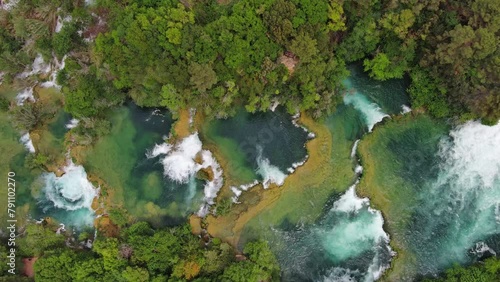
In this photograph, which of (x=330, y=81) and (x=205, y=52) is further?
(x=330, y=81)

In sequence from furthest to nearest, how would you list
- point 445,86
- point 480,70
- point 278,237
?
1. point 278,237
2. point 445,86
3. point 480,70

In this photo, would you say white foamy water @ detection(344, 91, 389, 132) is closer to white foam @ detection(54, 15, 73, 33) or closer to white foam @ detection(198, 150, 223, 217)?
white foam @ detection(198, 150, 223, 217)

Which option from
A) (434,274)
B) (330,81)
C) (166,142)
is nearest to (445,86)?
(330,81)

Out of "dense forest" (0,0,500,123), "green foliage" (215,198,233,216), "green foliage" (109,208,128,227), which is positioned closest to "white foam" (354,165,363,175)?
"dense forest" (0,0,500,123)

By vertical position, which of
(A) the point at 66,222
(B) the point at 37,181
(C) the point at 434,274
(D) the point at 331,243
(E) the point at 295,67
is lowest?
(C) the point at 434,274

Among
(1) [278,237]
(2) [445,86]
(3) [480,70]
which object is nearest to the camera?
(3) [480,70]

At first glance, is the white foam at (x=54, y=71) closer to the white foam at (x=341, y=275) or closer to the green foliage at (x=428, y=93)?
the white foam at (x=341, y=275)

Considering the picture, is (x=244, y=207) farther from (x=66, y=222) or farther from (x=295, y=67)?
(x=66, y=222)
